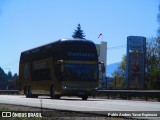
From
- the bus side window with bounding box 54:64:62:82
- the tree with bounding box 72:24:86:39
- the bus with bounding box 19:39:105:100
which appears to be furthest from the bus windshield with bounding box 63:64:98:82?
the tree with bounding box 72:24:86:39

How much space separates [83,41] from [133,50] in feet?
79.6

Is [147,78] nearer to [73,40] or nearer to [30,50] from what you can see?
[30,50]

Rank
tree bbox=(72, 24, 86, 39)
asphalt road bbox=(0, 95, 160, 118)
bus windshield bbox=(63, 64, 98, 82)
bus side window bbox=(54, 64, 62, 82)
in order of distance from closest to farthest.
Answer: asphalt road bbox=(0, 95, 160, 118), bus windshield bbox=(63, 64, 98, 82), bus side window bbox=(54, 64, 62, 82), tree bbox=(72, 24, 86, 39)

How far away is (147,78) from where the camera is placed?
73.6 metres

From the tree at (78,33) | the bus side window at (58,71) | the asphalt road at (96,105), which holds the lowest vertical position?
the asphalt road at (96,105)

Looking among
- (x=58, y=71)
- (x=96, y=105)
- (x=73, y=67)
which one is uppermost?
(x=73, y=67)

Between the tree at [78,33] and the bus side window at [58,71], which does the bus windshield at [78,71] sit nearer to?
the bus side window at [58,71]

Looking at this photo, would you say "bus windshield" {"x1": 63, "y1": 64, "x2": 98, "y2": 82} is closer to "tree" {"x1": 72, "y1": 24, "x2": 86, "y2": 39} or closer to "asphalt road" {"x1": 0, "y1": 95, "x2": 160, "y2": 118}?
"asphalt road" {"x1": 0, "y1": 95, "x2": 160, "y2": 118}

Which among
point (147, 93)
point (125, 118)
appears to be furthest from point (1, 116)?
point (147, 93)

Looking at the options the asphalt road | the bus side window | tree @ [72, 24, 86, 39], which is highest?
tree @ [72, 24, 86, 39]

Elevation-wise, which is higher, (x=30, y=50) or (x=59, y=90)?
(x=30, y=50)

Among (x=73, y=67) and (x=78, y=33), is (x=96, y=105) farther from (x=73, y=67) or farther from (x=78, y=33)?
(x=78, y=33)

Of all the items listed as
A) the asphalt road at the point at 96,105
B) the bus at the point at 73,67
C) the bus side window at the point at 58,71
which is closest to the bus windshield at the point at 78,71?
the bus at the point at 73,67

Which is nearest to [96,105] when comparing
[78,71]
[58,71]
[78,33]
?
[78,71]
